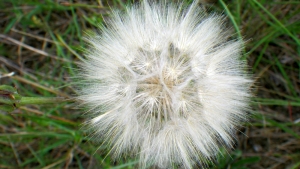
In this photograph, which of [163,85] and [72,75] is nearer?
[163,85]

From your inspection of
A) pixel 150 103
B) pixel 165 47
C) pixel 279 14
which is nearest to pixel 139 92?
pixel 150 103

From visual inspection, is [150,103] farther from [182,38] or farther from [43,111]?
[43,111]

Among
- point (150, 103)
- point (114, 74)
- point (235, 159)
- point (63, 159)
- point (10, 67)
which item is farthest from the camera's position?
point (10, 67)

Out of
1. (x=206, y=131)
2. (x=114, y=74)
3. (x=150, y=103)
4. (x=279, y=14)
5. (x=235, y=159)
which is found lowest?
(x=235, y=159)

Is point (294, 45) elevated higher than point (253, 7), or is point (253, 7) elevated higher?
point (253, 7)

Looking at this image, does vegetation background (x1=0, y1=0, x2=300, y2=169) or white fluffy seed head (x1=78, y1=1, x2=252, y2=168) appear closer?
white fluffy seed head (x1=78, y1=1, x2=252, y2=168)
